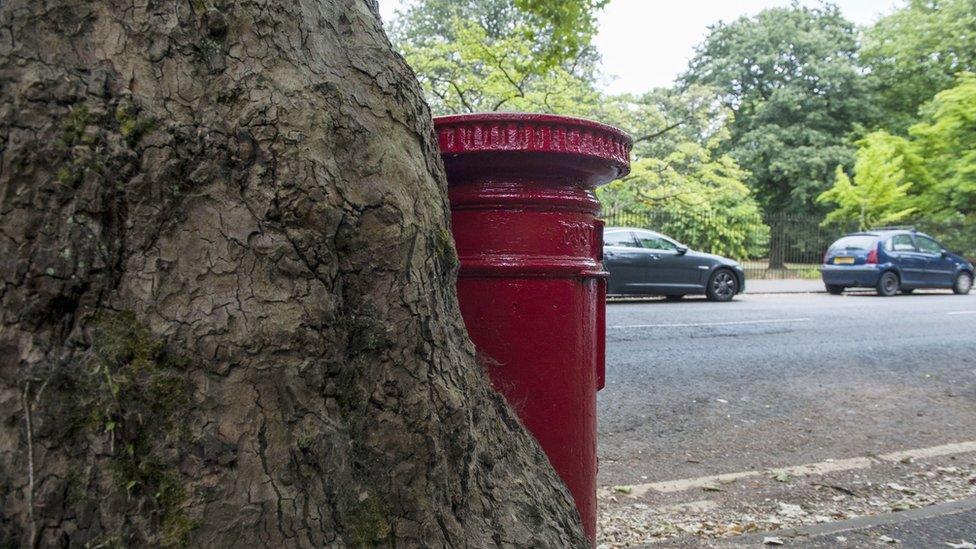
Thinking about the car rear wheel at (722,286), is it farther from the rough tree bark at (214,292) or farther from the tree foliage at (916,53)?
the tree foliage at (916,53)

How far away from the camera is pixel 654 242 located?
14680mm

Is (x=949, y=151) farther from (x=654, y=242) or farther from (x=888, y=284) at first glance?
(x=654, y=242)

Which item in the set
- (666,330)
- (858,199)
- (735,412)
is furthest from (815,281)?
(735,412)

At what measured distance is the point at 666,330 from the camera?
9844mm

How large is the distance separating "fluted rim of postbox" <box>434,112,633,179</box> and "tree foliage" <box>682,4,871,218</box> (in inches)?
1319

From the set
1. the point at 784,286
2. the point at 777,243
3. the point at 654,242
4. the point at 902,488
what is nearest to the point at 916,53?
the point at 777,243

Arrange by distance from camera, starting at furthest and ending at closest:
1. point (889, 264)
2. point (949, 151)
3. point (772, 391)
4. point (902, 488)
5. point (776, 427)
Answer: point (949, 151) < point (889, 264) < point (772, 391) < point (776, 427) < point (902, 488)

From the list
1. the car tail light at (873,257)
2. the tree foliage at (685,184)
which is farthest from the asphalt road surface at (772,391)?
the tree foliage at (685,184)

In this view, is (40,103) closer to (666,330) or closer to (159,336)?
(159,336)

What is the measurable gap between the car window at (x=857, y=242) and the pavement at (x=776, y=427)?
7.66 meters

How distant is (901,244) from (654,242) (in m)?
7.35

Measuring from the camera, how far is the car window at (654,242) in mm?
14539

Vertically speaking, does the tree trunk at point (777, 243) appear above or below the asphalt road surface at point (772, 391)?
above

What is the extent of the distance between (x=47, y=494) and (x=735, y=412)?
5078 millimetres
